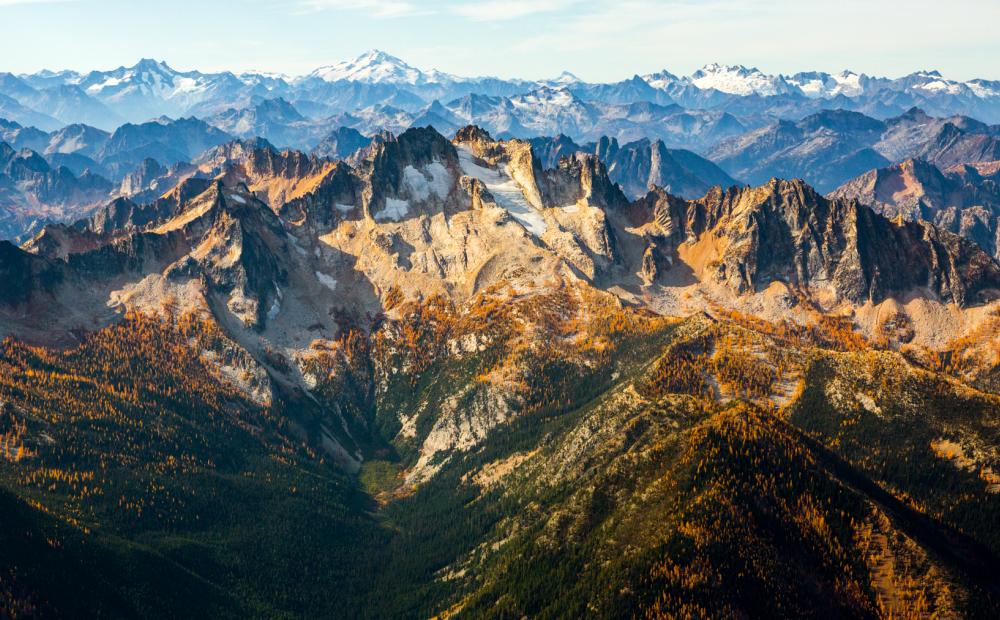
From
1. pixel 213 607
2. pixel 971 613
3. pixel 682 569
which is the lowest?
pixel 213 607

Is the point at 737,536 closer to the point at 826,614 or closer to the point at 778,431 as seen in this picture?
the point at 826,614

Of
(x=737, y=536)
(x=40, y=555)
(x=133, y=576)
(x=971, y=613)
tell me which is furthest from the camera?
(x=133, y=576)

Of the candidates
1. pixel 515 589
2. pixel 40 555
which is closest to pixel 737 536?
pixel 515 589

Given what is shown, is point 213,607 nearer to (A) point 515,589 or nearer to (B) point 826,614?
(A) point 515,589


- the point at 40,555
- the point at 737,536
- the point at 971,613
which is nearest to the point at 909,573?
the point at 971,613

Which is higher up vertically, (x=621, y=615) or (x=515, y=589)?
(x=621, y=615)

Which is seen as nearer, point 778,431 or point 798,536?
point 798,536

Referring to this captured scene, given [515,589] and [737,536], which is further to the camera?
[515,589]

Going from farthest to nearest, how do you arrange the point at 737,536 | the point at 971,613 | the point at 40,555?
the point at 40,555
the point at 737,536
the point at 971,613

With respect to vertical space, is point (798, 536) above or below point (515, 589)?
above
